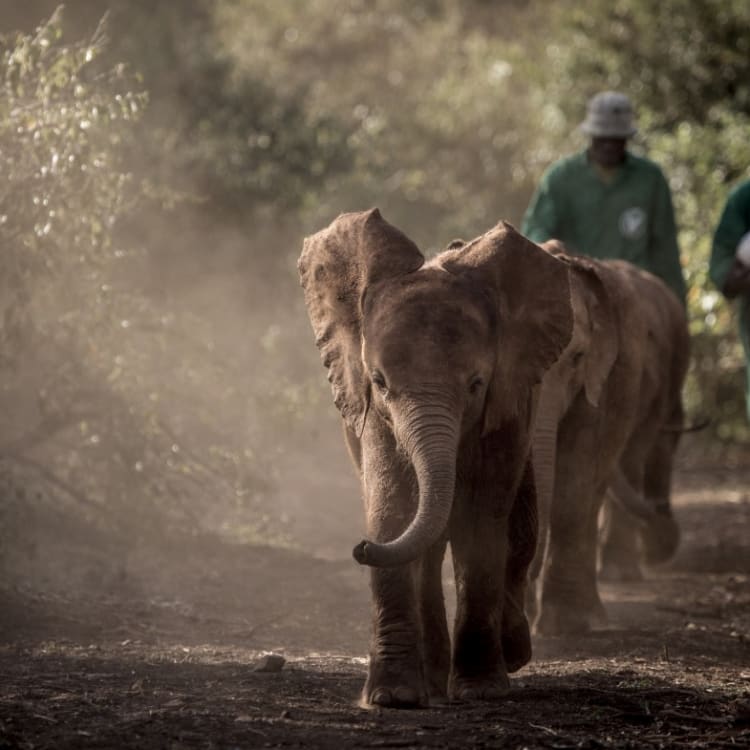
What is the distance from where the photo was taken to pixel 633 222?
450 inches

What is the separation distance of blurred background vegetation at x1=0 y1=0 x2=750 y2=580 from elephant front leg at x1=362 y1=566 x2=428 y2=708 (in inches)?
143

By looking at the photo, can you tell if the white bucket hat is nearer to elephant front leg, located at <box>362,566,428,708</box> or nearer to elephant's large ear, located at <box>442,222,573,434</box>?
elephant's large ear, located at <box>442,222,573,434</box>

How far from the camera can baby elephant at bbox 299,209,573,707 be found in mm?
6148

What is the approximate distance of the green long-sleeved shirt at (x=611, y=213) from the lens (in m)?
11.3

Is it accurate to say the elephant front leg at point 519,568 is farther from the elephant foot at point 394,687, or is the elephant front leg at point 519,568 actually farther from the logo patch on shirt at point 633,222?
the logo patch on shirt at point 633,222

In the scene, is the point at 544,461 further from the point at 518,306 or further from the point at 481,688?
the point at 481,688

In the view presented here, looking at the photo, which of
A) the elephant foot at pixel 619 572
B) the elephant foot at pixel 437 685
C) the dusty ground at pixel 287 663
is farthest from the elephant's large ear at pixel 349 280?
the elephant foot at pixel 619 572

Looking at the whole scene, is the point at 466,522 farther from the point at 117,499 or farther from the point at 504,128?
the point at 504,128

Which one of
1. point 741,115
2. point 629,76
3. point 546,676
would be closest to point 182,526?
point 546,676

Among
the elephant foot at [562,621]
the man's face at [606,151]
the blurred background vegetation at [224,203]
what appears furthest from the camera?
the man's face at [606,151]

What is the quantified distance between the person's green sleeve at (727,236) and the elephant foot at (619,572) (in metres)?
1.84

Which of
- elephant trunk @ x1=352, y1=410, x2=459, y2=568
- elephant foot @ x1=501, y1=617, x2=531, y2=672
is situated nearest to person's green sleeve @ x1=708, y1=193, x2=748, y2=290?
elephant foot @ x1=501, y1=617, x2=531, y2=672

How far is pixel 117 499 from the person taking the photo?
34.4ft

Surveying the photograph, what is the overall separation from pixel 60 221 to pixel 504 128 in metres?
14.7
